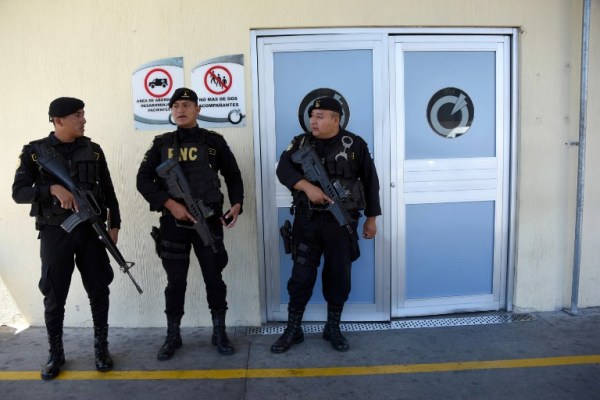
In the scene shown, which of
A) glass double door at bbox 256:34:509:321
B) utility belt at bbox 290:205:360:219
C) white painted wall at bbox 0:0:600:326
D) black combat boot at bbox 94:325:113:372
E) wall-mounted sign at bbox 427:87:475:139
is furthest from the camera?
wall-mounted sign at bbox 427:87:475:139

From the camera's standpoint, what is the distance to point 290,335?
3789 millimetres

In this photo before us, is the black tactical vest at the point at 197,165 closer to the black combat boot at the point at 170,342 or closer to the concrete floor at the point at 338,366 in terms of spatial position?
the black combat boot at the point at 170,342

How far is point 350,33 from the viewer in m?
4.02

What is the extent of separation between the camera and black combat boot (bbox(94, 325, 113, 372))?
3477 millimetres

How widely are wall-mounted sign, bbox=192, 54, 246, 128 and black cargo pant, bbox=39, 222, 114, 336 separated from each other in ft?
4.31

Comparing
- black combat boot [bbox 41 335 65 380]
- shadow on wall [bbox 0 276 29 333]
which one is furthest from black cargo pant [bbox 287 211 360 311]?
shadow on wall [bbox 0 276 29 333]

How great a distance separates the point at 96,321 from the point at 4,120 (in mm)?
A: 1913

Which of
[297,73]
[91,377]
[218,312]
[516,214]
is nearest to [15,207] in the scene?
[91,377]

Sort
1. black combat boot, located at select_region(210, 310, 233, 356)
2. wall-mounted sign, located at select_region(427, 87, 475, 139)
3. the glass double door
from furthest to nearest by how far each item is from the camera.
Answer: wall-mounted sign, located at select_region(427, 87, 475, 139), the glass double door, black combat boot, located at select_region(210, 310, 233, 356)

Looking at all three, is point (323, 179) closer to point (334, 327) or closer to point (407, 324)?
point (334, 327)

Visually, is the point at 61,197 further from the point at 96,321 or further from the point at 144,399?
Answer: the point at 144,399

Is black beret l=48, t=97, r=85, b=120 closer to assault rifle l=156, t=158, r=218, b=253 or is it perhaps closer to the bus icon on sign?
assault rifle l=156, t=158, r=218, b=253

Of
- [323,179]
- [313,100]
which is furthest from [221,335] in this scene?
[313,100]

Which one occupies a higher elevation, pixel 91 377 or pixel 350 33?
pixel 350 33
